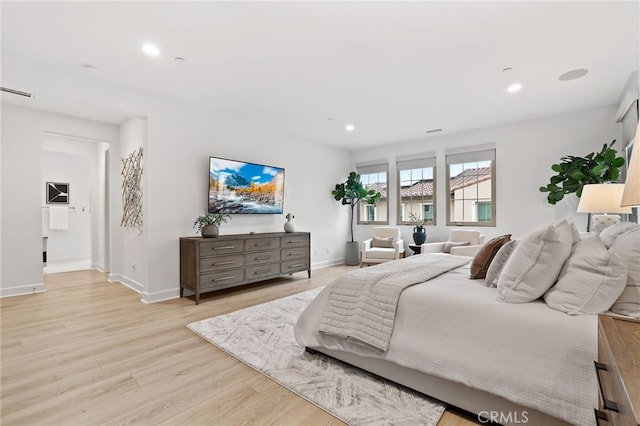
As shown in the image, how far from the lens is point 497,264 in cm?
196

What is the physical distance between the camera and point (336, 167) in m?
6.75

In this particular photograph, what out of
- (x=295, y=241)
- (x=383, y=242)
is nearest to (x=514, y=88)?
(x=383, y=242)

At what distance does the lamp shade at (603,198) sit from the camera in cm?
301

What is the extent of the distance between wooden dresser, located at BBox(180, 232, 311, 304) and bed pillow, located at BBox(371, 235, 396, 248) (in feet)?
5.73

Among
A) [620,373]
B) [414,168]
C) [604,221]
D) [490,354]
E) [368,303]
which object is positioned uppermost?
[414,168]

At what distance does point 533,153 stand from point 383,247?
2.93 m

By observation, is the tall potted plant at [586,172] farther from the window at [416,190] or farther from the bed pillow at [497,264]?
the bed pillow at [497,264]

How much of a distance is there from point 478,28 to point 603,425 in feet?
8.88

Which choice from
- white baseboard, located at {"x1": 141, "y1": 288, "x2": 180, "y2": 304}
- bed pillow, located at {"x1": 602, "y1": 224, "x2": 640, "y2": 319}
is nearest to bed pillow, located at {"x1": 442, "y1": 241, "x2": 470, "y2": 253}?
bed pillow, located at {"x1": 602, "y1": 224, "x2": 640, "y2": 319}

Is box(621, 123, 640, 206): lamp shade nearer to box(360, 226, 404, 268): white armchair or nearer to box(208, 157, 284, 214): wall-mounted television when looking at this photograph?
box(208, 157, 284, 214): wall-mounted television

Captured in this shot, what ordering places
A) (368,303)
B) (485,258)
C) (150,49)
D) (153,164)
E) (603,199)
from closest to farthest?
(368,303) < (485,258) < (150,49) < (603,199) < (153,164)

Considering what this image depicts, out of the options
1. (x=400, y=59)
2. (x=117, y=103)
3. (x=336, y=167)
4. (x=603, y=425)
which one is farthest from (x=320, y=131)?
(x=603, y=425)

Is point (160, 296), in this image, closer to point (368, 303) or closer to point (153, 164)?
point (153, 164)

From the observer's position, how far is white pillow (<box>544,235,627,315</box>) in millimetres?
1366
